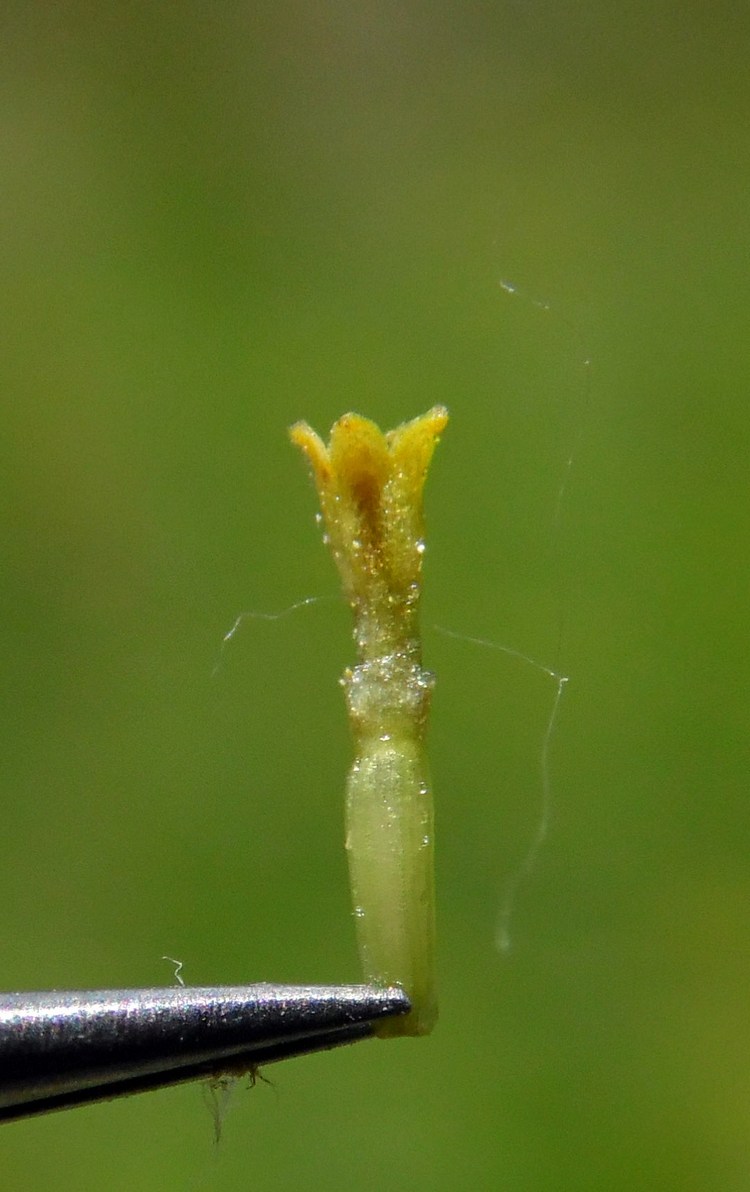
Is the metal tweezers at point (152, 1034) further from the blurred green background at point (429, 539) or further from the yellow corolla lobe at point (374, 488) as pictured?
the blurred green background at point (429, 539)

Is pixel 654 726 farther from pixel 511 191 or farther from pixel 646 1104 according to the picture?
pixel 511 191

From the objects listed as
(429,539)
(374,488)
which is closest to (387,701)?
(374,488)

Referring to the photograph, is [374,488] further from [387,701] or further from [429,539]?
[429,539]

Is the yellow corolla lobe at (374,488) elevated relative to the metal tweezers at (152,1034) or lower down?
elevated

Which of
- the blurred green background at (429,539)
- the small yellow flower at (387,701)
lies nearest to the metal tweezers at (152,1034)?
the small yellow flower at (387,701)

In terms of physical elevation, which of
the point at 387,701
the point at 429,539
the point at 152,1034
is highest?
the point at 429,539
